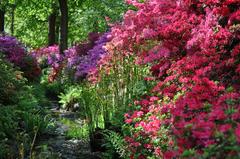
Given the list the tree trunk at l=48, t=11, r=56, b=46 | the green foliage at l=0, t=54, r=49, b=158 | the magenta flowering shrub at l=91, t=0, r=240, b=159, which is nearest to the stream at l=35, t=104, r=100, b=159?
the green foliage at l=0, t=54, r=49, b=158

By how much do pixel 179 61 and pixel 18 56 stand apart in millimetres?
9722

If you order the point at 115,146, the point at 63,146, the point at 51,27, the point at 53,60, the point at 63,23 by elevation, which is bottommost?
the point at 63,146

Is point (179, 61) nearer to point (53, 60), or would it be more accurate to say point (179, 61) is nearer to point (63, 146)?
point (63, 146)

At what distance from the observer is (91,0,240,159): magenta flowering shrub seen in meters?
5.68

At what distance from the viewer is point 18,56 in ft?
50.3

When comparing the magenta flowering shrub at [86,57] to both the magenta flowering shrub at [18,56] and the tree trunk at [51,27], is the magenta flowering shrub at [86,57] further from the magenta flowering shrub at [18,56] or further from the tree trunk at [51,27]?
the tree trunk at [51,27]

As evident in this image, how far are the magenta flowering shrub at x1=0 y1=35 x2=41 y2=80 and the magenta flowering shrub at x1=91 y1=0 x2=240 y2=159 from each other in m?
7.70

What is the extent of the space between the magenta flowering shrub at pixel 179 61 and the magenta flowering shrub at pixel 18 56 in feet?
25.3

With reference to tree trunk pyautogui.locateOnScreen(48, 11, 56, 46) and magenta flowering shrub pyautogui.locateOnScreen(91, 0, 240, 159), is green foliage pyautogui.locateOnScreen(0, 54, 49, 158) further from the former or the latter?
tree trunk pyautogui.locateOnScreen(48, 11, 56, 46)

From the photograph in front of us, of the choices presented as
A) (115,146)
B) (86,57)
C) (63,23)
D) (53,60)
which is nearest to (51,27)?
(53,60)

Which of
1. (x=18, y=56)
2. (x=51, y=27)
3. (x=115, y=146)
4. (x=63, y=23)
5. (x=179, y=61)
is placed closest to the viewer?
(x=115, y=146)

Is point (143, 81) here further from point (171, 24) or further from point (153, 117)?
point (153, 117)

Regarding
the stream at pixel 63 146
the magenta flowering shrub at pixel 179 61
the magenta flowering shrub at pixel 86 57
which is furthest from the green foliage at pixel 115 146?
the magenta flowering shrub at pixel 86 57

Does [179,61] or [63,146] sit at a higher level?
[179,61]
